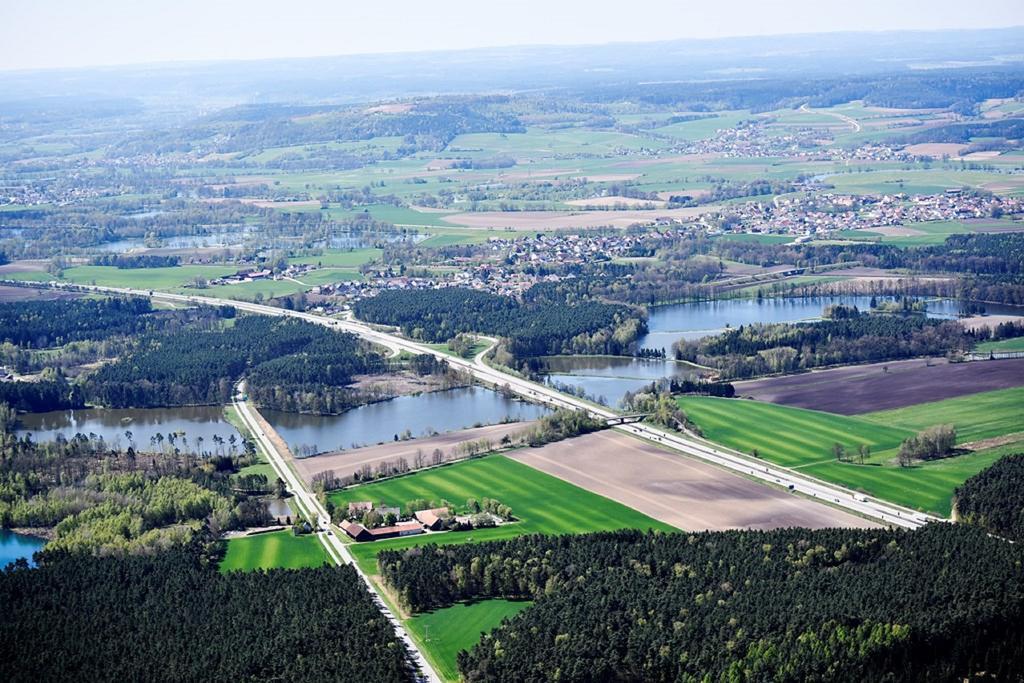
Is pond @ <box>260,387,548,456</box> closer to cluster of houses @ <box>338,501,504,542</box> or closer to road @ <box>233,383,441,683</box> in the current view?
road @ <box>233,383,441,683</box>

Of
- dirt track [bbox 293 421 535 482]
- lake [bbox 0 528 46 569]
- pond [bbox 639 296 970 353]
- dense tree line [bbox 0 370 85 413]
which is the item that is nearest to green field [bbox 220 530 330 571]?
lake [bbox 0 528 46 569]

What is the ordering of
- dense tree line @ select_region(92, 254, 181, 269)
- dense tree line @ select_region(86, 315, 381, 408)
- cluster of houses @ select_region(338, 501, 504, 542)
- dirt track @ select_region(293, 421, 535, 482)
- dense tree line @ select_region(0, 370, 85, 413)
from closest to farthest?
cluster of houses @ select_region(338, 501, 504, 542), dirt track @ select_region(293, 421, 535, 482), dense tree line @ select_region(0, 370, 85, 413), dense tree line @ select_region(86, 315, 381, 408), dense tree line @ select_region(92, 254, 181, 269)

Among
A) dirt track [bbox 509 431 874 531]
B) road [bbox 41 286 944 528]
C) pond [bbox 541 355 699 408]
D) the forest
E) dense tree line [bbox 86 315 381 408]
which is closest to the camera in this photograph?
the forest

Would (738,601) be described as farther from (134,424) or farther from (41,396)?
(41,396)

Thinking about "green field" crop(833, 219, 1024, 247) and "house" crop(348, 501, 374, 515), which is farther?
"green field" crop(833, 219, 1024, 247)

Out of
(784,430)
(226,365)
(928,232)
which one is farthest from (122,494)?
(928,232)

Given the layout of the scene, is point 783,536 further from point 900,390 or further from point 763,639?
point 900,390
